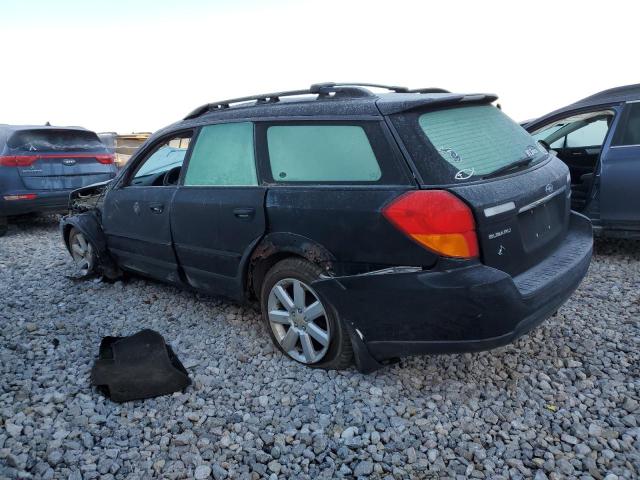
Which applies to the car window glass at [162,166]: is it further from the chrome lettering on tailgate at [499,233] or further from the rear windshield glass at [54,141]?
the rear windshield glass at [54,141]

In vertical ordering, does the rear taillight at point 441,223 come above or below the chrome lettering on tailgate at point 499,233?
above

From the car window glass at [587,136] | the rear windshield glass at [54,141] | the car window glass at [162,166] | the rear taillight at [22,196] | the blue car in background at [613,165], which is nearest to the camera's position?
the car window glass at [162,166]

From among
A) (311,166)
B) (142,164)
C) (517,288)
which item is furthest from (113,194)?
(517,288)

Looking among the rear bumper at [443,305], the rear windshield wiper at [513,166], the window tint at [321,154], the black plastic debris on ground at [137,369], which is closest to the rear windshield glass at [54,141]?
the black plastic debris on ground at [137,369]

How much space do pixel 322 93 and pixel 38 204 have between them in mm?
6072

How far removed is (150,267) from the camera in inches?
177

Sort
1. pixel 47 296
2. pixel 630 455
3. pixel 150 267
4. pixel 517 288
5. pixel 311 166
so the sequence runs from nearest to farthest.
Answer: pixel 630 455 → pixel 517 288 → pixel 311 166 → pixel 150 267 → pixel 47 296

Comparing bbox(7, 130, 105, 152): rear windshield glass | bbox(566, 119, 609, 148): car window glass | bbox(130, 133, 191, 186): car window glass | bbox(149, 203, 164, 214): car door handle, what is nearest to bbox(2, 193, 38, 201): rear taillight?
bbox(7, 130, 105, 152): rear windshield glass

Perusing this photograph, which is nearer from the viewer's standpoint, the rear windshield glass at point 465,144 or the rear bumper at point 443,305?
the rear bumper at point 443,305

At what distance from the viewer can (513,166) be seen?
300 centimetres

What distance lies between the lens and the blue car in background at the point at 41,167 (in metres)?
7.59

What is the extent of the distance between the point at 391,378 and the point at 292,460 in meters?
0.87

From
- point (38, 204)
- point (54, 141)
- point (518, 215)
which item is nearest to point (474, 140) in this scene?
point (518, 215)

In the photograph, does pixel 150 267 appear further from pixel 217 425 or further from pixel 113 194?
pixel 217 425
